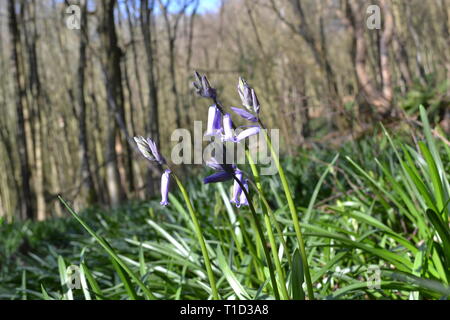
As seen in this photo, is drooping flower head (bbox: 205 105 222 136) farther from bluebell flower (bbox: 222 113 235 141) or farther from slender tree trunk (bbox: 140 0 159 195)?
slender tree trunk (bbox: 140 0 159 195)

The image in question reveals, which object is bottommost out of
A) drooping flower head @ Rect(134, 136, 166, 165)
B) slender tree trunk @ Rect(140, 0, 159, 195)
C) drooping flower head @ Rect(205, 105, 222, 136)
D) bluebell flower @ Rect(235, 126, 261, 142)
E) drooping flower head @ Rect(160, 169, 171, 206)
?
drooping flower head @ Rect(160, 169, 171, 206)

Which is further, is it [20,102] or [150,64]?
[20,102]

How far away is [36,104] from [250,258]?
10640 millimetres

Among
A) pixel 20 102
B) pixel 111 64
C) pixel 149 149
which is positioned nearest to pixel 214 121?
pixel 149 149

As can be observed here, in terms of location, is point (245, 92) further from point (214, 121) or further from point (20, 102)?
point (20, 102)

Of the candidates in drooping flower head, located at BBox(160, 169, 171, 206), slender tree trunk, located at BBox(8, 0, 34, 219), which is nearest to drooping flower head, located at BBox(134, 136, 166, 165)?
drooping flower head, located at BBox(160, 169, 171, 206)

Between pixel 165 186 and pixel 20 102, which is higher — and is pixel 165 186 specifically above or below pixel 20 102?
below

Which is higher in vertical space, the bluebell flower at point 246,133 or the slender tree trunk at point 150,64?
the slender tree trunk at point 150,64

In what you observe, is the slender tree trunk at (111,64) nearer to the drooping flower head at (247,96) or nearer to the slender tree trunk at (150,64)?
the slender tree trunk at (150,64)

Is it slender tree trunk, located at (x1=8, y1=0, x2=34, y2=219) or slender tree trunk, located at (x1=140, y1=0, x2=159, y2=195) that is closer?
slender tree trunk, located at (x1=140, y1=0, x2=159, y2=195)

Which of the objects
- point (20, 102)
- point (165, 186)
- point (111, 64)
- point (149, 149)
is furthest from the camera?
point (20, 102)

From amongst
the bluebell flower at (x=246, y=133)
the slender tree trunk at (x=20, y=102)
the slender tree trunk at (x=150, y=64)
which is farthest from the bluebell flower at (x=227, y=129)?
the slender tree trunk at (x=20, y=102)

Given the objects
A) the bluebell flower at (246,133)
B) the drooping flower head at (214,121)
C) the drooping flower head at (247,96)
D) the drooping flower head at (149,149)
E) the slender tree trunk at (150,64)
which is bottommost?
the drooping flower head at (149,149)
